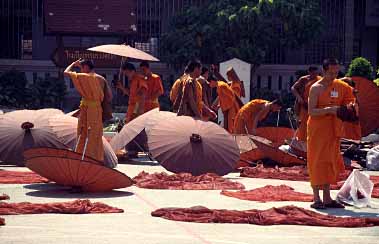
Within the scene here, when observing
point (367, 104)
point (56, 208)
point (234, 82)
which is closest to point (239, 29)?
point (234, 82)

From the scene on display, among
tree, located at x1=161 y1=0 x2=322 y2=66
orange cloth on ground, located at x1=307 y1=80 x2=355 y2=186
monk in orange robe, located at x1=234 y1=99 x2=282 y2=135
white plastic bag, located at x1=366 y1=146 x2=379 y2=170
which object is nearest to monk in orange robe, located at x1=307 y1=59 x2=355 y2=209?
orange cloth on ground, located at x1=307 y1=80 x2=355 y2=186

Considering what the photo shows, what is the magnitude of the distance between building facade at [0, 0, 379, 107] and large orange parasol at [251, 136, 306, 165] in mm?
9882

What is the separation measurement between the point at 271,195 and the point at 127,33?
13.6m

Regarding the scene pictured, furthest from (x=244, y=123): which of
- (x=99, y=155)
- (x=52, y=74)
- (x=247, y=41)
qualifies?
(x=52, y=74)

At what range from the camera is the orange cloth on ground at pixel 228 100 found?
55.1 ft

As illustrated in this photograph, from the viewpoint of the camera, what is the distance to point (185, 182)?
11.8 m

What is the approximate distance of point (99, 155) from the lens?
12281 millimetres

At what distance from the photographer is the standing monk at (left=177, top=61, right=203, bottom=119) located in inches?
542

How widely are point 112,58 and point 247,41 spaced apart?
3.45m

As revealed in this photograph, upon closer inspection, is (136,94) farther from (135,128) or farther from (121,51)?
(135,128)

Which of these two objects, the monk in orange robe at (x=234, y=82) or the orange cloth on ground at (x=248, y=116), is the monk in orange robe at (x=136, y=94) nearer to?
the orange cloth on ground at (x=248, y=116)

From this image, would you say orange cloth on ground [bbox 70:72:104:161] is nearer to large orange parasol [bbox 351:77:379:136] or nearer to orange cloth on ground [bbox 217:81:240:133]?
orange cloth on ground [bbox 217:81:240:133]

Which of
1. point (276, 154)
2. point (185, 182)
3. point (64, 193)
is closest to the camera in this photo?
point (64, 193)

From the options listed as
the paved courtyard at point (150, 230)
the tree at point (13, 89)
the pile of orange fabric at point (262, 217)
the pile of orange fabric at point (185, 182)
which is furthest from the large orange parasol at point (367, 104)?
the tree at point (13, 89)
